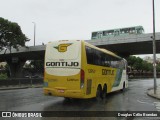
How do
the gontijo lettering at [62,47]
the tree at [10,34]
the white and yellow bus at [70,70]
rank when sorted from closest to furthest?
the white and yellow bus at [70,70], the gontijo lettering at [62,47], the tree at [10,34]

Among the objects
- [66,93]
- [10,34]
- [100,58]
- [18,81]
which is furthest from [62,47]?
[10,34]

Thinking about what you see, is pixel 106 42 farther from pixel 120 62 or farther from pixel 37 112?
pixel 37 112

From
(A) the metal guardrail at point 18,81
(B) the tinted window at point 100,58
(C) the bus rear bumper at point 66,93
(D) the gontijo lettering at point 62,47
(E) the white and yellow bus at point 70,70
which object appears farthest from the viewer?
(A) the metal guardrail at point 18,81

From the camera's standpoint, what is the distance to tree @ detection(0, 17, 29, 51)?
57.7m

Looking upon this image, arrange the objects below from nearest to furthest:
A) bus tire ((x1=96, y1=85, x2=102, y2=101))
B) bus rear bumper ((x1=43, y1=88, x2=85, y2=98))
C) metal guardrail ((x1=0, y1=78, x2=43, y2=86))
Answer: bus rear bumper ((x1=43, y1=88, x2=85, y2=98)), bus tire ((x1=96, y1=85, x2=102, y2=101)), metal guardrail ((x1=0, y1=78, x2=43, y2=86))

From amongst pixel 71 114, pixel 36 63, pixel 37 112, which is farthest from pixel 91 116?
pixel 36 63

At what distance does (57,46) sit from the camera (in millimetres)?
14898

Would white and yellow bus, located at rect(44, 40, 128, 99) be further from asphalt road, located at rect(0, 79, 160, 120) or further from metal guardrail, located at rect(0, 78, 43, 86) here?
metal guardrail, located at rect(0, 78, 43, 86)

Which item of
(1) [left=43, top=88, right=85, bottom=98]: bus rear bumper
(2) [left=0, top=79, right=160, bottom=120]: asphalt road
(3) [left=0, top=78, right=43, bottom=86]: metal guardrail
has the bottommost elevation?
(2) [left=0, top=79, right=160, bottom=120]: asphalt road

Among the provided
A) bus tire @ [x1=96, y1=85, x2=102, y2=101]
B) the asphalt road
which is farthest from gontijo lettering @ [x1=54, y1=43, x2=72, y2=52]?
bus tire @ [x1=96, y1=85, x2=102, y2=101]

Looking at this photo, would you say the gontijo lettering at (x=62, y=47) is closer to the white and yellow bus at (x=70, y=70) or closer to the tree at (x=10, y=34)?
the white and yellow bus at (x=70, y=70)

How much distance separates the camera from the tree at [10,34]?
5772 centimetres

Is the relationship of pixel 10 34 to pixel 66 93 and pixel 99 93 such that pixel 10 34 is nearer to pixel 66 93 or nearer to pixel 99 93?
pixel 99 93

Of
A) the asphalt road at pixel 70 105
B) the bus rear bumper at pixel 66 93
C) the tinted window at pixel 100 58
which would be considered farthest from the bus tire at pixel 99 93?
the bus rear bumper at pixel 66 93
